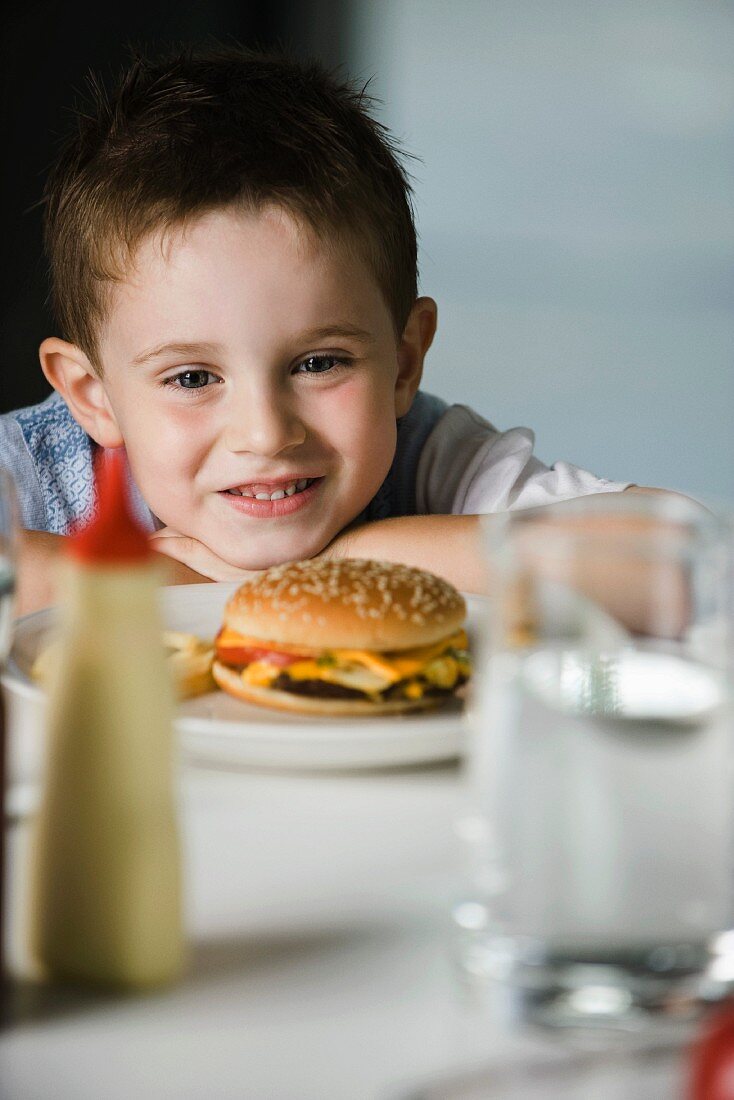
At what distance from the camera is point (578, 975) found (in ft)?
1.73

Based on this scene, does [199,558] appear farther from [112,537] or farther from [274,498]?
[112,537]

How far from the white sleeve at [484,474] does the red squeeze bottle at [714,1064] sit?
1.36m

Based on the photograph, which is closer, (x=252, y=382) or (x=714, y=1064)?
(x=714, y=1064)

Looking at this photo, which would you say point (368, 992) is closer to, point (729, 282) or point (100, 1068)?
point (100, 1068)

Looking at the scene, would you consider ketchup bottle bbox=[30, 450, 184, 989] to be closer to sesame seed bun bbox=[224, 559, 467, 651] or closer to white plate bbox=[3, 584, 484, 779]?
white plate bbox=[3, 584, 484, 779]

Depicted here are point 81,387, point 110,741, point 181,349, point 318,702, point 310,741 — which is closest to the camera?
point 110,741

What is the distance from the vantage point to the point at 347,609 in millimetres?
1051

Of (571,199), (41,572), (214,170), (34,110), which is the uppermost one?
(571,199)

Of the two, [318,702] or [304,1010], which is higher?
[318,702]

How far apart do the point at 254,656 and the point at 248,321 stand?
614mm

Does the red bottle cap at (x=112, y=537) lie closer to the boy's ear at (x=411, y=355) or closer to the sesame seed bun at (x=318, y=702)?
the sesame seed bun at (x=318, y=702)

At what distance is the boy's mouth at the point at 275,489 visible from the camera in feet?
5.61

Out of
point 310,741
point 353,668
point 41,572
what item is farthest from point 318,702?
point 41,572

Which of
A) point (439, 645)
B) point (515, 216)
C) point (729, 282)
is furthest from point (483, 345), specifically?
point (439, 645)
